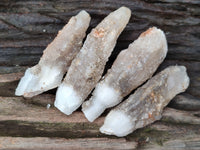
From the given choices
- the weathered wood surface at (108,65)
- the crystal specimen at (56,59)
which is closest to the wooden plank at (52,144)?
the weathered wood surface at (108,65)

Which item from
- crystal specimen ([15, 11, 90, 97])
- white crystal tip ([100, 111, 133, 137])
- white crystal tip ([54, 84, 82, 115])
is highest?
crystal specimen ([15, 11, 90, 97])

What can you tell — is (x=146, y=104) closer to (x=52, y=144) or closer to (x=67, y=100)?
(x=67, y=100)

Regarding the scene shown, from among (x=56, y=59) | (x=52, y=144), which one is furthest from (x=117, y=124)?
(x=56, y=59)

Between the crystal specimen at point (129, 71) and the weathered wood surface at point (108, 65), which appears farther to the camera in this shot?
the weathered wood surface at point (108, 65)

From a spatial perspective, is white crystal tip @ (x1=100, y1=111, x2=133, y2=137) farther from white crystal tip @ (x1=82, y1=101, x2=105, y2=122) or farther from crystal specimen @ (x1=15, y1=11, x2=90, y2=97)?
crystal specimen @ (x1=15, y1=11, x2=90, y2=97)

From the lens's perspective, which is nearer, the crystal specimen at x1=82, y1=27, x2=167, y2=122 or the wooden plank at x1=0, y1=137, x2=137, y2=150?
the crystal specimen at x1=82, y1=27, x2=167, y2=122

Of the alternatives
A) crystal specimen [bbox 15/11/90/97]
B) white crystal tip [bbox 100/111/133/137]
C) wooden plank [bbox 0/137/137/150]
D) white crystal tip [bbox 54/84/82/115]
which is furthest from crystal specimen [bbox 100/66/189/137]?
crystal specimen [bbox 15/11/90/97]

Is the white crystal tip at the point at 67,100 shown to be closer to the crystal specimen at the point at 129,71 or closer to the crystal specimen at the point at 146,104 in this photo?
the crystal specimen at the point at 129,71

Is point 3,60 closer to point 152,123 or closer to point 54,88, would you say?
point 54,88
